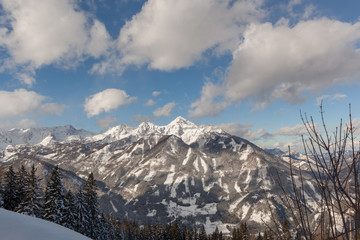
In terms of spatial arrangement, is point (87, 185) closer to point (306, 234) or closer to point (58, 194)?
point (58, 194)

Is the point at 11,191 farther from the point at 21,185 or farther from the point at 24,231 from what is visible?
the point at 24,231

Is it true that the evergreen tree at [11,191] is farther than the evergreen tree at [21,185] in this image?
No

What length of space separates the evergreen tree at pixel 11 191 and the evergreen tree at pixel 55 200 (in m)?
6.49

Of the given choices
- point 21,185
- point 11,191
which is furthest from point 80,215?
point 11,191

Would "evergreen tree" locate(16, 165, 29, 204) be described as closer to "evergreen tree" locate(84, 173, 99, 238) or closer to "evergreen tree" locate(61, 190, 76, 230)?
"evergreen tree" locate(61, 190, 76, 230)

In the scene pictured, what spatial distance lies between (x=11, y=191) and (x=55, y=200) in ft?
27.1

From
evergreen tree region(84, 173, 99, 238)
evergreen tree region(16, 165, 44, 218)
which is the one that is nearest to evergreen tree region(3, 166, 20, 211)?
evergreen tree region(16, 165, 44, 218)

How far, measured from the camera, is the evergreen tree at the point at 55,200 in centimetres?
2286

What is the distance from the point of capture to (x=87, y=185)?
2989cm

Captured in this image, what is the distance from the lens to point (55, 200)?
76.5 ft

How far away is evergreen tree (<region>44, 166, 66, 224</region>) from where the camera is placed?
22.9 meters

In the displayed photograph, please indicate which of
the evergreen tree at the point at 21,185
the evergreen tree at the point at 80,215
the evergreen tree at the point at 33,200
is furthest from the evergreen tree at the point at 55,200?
the evergreen tree at the point at 21,185

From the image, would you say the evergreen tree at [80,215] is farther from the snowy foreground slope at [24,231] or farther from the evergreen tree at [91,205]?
the snowy foreground slope at [24,231]

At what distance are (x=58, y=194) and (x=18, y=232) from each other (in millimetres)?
23474
